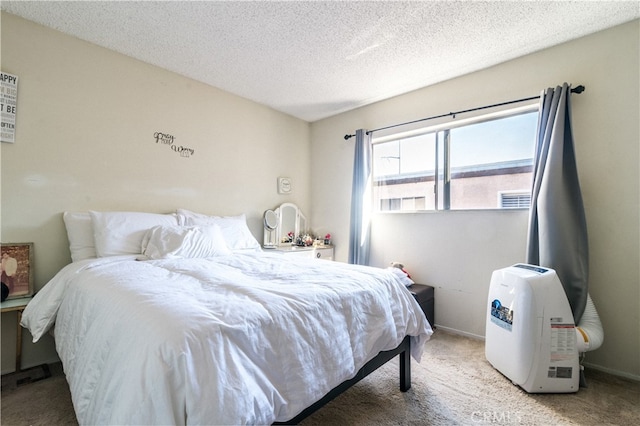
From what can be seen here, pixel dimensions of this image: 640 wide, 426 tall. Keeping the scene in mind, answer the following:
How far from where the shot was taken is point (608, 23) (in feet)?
6.74

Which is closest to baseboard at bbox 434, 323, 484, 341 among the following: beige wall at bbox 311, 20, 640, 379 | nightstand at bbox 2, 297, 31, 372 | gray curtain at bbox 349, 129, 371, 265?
beige wall at bbox 311, 20, 640, 379

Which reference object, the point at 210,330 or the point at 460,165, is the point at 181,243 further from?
the point at 460,165

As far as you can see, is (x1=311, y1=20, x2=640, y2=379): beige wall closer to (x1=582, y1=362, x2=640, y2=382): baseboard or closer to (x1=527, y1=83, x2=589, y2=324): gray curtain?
(x1=582, y1=362, x2=640, y2=382): baseboard

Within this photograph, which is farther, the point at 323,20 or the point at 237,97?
the point at 237,97

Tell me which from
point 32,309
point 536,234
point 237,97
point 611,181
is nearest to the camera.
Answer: point 32,309

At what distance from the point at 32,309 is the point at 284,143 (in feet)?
9.67

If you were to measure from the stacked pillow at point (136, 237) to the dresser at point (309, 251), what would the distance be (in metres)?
0.93

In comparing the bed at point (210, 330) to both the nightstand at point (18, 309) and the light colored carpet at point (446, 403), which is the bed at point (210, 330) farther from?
the light colored carpet at point (446, 403)

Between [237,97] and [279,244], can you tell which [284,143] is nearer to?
[237,97]

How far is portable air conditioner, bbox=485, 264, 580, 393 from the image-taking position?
175 cm

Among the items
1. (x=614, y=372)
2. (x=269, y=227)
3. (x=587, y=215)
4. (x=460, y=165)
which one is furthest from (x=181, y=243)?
(x=614, y=372)

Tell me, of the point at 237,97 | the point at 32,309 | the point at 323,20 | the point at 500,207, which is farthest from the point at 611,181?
the point at 32,309

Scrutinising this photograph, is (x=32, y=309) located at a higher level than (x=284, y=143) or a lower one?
lower

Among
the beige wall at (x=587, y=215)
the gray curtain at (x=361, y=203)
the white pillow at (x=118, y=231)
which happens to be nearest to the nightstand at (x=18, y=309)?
the white pillow at (x=118, y=231)
